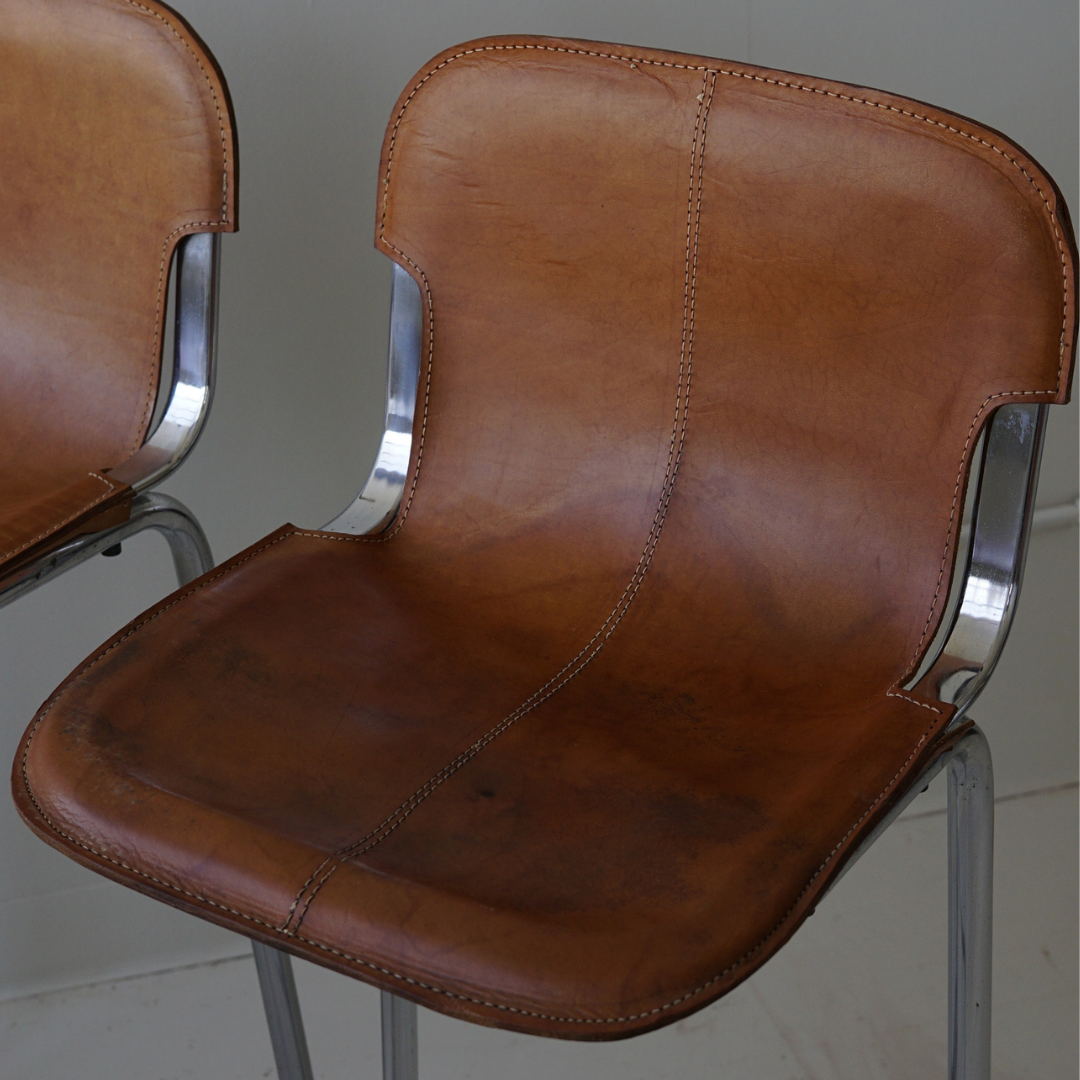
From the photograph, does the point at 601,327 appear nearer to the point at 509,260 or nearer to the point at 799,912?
the point at 509,260

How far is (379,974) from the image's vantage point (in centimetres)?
68

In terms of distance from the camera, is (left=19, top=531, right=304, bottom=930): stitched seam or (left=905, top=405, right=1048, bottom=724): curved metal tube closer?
(left=19, top=531, right=304, bottom=930): stitched seam

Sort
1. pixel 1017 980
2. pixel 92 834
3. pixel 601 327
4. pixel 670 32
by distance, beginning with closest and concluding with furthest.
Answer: pixel 92 834 → pixel 601 327 → pixel 670 32 → pixel 1017 980

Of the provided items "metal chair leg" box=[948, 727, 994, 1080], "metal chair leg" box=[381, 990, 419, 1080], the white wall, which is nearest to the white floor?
the white wall

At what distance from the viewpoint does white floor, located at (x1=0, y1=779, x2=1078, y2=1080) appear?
55.3 inches

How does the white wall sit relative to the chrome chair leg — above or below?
above

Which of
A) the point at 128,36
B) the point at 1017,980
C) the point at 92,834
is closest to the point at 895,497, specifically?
the point at 92,834

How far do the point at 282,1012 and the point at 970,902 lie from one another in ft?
1.95

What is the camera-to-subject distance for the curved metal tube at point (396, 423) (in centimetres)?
102

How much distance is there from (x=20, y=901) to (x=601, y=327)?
39.0 inches

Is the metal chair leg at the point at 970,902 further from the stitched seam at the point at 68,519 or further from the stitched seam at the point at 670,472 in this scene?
the stitched seam at the point at 68,519

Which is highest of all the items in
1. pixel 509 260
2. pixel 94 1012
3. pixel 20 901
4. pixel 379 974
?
pixel 509 260

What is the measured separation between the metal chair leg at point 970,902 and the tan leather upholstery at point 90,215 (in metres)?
0.62

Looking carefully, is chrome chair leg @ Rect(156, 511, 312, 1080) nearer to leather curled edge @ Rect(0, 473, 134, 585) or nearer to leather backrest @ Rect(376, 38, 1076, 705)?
leather curled edge @ Rect(0, 473, 134, 585)
